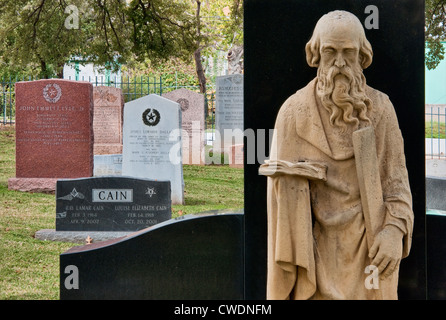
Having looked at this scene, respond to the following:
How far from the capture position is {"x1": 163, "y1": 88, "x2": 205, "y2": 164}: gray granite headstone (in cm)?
1475

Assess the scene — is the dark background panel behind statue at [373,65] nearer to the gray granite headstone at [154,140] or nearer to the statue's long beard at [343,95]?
the statue's long beard at [343,95]

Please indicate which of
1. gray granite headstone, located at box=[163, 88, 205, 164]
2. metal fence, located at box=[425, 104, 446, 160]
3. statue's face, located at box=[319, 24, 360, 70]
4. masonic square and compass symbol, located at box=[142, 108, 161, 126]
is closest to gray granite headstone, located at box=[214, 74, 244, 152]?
gray granite headstone, located at box=[163, 88, 205, 164]

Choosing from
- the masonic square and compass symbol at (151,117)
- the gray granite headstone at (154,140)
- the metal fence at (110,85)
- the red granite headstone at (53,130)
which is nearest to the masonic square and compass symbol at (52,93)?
the red granite headstone at (53,130)

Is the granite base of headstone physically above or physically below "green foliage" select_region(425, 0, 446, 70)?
below

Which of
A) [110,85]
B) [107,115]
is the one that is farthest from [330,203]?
[110,85]

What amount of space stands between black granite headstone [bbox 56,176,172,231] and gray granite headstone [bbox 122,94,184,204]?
8.03ft

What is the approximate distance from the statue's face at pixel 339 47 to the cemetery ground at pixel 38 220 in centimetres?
377

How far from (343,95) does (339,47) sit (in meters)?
0.25

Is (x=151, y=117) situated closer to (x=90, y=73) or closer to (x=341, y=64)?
(x=341, y=64)

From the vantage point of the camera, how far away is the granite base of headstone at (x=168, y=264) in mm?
4238

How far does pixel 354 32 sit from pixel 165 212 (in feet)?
16.3

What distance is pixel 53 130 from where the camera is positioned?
412 inches

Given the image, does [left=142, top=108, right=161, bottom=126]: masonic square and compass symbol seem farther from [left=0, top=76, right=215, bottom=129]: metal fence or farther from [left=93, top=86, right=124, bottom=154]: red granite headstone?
[left=93, top=86, right=124, bottom=154]: red granite headstone
